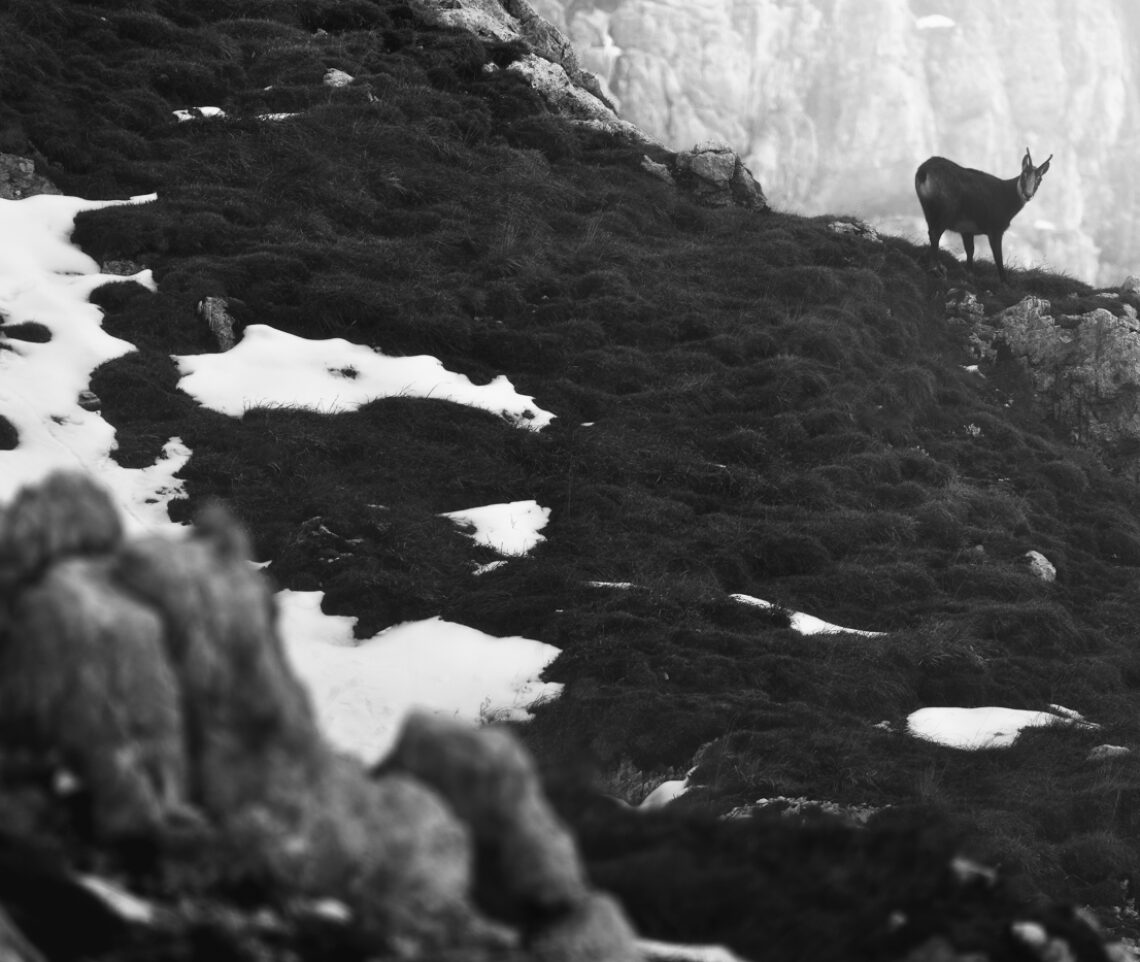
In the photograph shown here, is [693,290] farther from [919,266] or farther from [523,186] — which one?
[919,266]

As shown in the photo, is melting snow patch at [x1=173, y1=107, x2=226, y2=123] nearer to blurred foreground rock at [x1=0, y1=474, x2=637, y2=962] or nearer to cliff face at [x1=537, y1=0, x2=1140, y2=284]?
blurred foreground rock at [x1=0, y1=474, x2=637, y2=962]

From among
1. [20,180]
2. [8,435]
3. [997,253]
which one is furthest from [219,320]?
[997,253]

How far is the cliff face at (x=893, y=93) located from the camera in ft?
356

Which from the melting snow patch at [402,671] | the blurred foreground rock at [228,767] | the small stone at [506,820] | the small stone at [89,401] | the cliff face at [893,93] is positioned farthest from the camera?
the cliff face at [893,93]

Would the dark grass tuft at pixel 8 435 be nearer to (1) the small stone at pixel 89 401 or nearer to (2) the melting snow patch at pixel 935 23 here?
(1) the small stone at pixel 89 401

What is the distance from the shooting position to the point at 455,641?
1201 centimetres

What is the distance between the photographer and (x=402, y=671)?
11.5 meters

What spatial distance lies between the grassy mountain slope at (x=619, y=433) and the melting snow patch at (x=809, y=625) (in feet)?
0.55

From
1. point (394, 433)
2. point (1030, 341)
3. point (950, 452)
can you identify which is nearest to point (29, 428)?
point (394, 433)

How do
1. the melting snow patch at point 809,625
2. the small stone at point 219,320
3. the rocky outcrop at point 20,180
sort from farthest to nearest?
the rocky outcrop at point 20,180 < the small stone at point 219,320 < the melting snow patch at point 809,625

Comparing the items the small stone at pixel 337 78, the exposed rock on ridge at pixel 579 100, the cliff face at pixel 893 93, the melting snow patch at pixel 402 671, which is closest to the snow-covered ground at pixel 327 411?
the melting snow patch at pixel 402 671

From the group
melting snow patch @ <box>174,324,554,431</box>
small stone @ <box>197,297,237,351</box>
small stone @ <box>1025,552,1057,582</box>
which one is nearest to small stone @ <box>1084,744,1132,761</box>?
small stone @ <box>1025,552,1057,582</box>

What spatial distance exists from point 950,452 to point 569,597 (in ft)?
30.6

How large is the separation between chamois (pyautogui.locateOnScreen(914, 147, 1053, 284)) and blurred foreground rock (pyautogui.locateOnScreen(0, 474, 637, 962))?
24182 millimetres
